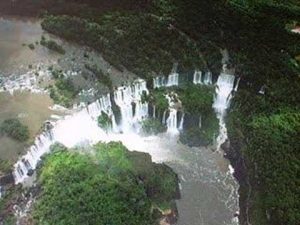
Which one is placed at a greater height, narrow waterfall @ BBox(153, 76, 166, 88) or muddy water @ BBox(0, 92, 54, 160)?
narrow waterfall @ BBox(153, 76, 166, 88)

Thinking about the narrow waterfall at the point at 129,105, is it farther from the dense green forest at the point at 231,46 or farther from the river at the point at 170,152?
the dense green forest at the point at 231,46

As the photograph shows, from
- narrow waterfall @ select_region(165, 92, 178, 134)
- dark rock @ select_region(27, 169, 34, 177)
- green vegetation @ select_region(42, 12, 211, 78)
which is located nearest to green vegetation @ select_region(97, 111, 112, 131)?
narrow waterfall @ select_region(165, 92, 178, 134)

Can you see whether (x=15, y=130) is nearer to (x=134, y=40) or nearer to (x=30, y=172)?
(x=30, y=172)

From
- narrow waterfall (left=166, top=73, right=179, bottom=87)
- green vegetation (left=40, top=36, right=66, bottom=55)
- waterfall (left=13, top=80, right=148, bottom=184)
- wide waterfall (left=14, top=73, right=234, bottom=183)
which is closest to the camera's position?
waterfall (left=13, top=80, right=148, bottom=184)

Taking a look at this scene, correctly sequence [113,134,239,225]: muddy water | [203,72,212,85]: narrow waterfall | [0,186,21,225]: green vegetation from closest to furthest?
[0,186,21,225]: green vegetation
[113,134,239,225]: muddy water
[203,72,212,85]: narrow waterfall

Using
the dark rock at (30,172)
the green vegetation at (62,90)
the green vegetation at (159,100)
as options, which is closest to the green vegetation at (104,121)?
the green vegetation at (62,90)

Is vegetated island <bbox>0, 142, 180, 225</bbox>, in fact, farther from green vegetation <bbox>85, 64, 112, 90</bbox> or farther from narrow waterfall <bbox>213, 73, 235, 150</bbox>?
narrow waterfall <bbox>213, 73, 235, 150</bbox>

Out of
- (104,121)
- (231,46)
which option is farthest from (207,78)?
(104,121)

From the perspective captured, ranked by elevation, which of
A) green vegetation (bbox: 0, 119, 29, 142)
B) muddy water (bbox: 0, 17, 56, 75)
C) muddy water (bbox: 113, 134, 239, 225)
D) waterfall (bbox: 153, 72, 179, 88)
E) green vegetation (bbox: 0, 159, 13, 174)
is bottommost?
muddy water (bbox: 113, 134, 239, 225)
